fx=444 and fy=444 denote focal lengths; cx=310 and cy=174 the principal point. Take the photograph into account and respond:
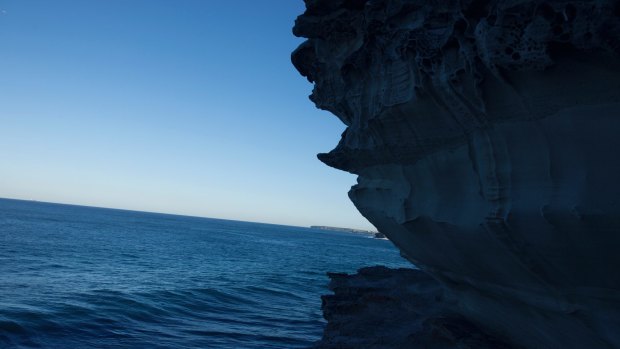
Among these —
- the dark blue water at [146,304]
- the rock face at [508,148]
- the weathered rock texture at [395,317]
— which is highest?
the rock face at [508,148]

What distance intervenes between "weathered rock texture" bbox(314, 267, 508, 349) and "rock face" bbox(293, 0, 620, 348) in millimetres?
690

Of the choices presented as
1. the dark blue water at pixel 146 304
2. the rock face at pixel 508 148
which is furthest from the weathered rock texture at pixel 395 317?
the dark blue water at pixel 146 304

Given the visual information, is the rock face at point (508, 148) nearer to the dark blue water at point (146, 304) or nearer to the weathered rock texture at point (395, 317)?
the weathered rock texture at point (395, 317)

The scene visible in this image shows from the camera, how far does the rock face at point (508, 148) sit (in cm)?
559

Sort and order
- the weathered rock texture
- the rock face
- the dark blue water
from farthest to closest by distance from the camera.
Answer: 1. the dark blue water
2. the weathered rock texture
3. the rock face

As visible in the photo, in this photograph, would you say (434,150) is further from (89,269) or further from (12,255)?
(12,255)

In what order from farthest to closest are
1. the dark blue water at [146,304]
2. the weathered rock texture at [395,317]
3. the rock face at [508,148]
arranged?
the dark blue water at [146,304]
the weathered rock texture at [395,317]
the rock face at [508,148]

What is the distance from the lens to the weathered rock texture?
998 centimetres

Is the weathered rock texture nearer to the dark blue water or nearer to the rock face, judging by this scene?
the rock face

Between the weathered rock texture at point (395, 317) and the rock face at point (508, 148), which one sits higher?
the rock face at point (508, 148)

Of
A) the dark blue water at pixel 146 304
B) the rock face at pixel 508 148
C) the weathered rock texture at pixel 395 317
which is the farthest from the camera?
the dark blue water at pixel 146 304

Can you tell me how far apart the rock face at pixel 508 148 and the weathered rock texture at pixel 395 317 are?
0.69 meters

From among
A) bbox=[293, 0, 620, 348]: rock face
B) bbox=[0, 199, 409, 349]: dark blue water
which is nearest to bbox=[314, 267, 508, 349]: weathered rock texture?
bbox=[293, 0, 620, 348]: rock face

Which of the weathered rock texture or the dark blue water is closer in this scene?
the weathered rock texture
